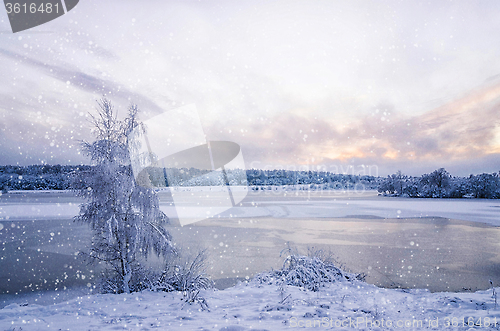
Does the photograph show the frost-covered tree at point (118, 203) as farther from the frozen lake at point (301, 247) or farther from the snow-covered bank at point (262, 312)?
the frozen lake at point (301, 247)

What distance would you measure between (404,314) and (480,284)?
551 cm

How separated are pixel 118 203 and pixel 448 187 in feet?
201

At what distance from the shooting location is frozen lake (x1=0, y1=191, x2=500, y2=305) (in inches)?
386

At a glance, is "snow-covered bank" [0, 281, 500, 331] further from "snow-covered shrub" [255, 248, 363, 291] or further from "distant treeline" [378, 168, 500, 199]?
"distant treeline" [378, 168, 500, 199]

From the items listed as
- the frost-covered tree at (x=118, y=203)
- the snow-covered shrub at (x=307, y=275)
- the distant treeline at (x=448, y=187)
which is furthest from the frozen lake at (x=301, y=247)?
the distant treeline at (x=448, y=187)

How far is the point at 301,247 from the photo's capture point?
546 inches

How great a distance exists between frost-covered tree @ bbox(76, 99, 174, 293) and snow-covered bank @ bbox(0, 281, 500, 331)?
1.42m

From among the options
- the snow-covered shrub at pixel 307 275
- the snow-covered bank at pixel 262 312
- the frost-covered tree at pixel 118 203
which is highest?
the frost-covered tree at pixel 118 203

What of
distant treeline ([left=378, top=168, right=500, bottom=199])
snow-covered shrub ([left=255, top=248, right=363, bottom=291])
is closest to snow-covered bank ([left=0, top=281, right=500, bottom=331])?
snow-covered shrub ([left=255, top=248, right=363, bottom=291])

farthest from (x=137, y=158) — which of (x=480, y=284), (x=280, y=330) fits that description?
(x=480, y=284)

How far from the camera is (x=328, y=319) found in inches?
212

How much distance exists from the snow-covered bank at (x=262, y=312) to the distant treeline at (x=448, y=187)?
5401cm

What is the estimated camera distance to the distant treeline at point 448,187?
48303 mm

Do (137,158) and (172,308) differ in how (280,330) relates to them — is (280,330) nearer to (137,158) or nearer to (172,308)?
(172,308)
